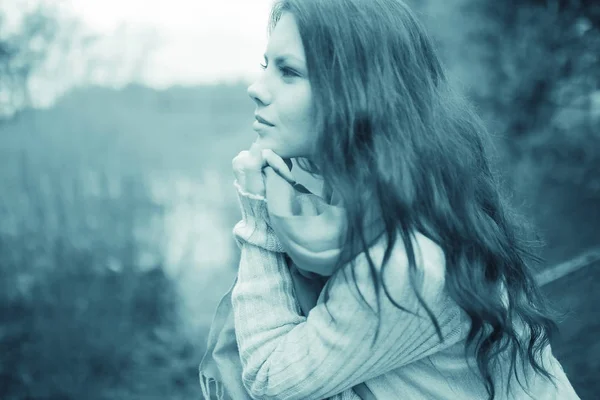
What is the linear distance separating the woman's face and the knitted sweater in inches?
6.2

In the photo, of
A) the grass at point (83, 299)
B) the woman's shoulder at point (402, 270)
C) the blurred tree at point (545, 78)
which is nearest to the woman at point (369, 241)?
the woman's shoulder at point (402, 270)

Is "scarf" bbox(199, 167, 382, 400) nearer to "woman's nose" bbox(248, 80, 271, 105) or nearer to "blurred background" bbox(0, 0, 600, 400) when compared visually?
"woman's nose" bbox(248, 80, 271, 105)

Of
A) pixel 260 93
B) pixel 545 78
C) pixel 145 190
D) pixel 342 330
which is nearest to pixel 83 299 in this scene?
pixel 145 190

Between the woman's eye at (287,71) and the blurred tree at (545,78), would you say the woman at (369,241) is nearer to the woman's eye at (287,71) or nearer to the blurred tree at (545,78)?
the woman's eye at (287,71)

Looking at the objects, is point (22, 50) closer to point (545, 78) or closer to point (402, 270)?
point (402, 270)

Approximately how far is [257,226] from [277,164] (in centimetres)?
15

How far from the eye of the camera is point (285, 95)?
1252 mm

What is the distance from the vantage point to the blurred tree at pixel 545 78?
4.61 metres

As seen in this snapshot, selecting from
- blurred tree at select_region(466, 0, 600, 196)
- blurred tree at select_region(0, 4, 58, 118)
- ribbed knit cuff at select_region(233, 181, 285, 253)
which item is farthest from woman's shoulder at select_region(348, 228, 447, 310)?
blurred tree at select_region(466, 0, 600, 196)

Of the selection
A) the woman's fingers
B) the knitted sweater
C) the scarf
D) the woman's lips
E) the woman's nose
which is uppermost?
the woman's nose

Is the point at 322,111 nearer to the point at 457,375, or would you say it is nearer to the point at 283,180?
the point at 283,180

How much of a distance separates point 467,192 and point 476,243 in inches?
4.6

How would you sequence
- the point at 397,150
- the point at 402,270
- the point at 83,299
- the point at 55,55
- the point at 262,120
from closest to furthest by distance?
the point at 402,270 < the point at 397,150 < the point at 262,120 < the point at 83,299 < the point at 55,55

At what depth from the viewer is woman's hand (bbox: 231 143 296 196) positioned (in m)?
1.29
